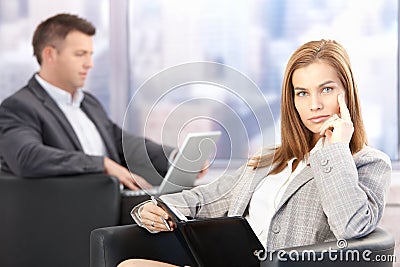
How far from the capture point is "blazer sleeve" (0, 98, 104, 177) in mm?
3617

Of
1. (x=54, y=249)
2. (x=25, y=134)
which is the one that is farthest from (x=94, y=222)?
(x=25, y=134)

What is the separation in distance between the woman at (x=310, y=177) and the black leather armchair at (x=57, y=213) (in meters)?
1.06

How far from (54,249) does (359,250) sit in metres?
1.77

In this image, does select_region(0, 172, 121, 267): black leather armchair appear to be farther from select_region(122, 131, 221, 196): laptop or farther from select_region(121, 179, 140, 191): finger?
select_region(122, 131, 221, 196): laptop

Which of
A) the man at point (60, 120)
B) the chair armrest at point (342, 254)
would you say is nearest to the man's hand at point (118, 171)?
the man at point (60, 120)

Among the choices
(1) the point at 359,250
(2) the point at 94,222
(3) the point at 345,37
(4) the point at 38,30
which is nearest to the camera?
(1) the point at 359,250

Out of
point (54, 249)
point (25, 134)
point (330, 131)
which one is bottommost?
point (54, 249)

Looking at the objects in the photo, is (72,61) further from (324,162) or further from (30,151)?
(324,162)

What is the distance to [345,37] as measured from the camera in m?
4.46

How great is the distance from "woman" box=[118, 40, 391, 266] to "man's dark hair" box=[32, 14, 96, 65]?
1.73 m

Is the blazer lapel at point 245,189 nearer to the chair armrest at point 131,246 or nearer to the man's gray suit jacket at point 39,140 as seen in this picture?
the chair armrest at point 131,246

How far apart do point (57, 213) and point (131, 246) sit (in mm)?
1192

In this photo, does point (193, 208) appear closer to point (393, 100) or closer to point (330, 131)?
point (330, 131)

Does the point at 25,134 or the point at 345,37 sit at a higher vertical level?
the point at 345,37
